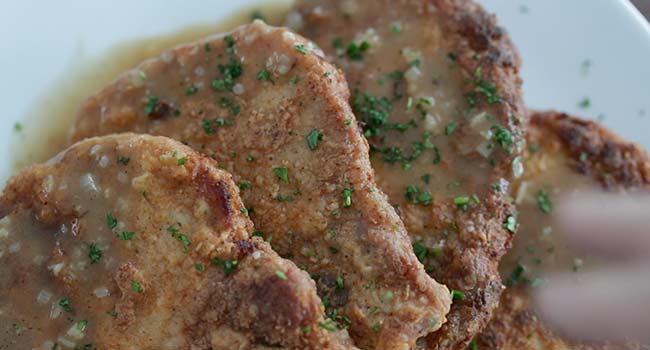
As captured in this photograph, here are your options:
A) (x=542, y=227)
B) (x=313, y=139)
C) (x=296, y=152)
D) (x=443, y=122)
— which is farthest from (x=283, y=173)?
(x=542, y=227)

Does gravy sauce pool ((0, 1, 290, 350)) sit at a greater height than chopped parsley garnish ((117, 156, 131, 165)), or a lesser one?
lesser

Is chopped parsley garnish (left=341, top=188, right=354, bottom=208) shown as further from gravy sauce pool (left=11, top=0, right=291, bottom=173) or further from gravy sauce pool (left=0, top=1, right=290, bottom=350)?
gravy sauce pool (left=11, top=0, right=291, bottom=173)

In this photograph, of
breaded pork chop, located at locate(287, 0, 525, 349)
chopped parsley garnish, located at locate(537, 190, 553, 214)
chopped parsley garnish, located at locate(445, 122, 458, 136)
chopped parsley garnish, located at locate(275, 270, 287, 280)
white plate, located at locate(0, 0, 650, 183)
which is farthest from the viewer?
white plate, located at locate(0, 0, 650, 183)

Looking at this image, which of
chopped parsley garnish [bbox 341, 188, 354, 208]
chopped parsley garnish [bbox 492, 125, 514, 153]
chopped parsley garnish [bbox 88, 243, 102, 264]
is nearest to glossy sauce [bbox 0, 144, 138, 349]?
chopped parsley garnish [bbox 88, 243, 102, 264]

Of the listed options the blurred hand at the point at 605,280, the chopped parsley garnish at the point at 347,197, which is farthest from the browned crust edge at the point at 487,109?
the chopped parsley garnish at the point at 347,197

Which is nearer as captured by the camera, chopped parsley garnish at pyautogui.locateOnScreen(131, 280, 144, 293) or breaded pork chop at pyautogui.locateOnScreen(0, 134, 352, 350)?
breaded pork chop at pyautogui.locateOnScreen(0, 134, 352, 350)
